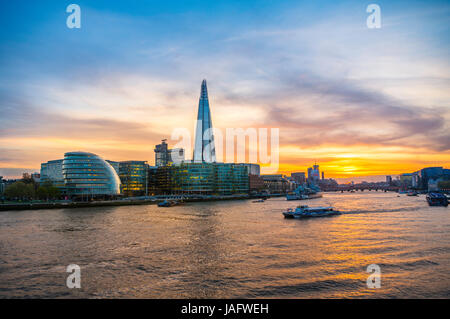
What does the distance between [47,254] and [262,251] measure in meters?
21.1

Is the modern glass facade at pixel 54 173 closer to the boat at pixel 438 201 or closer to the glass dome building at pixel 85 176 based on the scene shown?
the glass dome building at pixel 85 176

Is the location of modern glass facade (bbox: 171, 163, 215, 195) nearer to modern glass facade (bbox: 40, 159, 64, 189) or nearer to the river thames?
modern glass facade (bbox: 40, 159, 64, 189)

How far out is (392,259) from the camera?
86.9 feet

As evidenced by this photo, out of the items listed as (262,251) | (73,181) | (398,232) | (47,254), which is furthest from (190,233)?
(73,181)

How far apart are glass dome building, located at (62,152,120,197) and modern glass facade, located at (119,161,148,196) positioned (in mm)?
59010

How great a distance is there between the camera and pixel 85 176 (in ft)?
424

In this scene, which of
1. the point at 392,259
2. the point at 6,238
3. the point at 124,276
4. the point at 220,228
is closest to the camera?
the point at 124,276

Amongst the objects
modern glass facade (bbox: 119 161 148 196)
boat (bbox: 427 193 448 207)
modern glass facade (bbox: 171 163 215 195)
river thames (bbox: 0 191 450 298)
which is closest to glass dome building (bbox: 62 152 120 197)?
modern glass facade (bbox: 171 163 215 195)

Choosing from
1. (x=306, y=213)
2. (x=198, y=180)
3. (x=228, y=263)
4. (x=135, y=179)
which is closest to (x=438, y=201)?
(x=306, y=213)

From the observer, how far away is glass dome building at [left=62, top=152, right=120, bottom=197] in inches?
5039

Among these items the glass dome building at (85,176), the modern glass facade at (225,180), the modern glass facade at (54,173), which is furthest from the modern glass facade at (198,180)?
A: the modern glass facade at (54,173)

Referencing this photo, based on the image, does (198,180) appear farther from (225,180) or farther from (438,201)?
(438,201)

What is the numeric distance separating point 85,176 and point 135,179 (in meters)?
65.2
